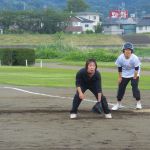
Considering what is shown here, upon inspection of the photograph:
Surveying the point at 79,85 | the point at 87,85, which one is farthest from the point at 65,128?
the point at 87,85

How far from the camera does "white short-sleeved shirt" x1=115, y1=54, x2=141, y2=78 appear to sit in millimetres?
14633

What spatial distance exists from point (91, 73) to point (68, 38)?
9936cm

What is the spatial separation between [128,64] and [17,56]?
42.3 metres

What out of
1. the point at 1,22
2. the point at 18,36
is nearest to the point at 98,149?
the point at 18,36

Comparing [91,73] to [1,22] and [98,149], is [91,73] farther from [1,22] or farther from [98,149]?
[1,22]

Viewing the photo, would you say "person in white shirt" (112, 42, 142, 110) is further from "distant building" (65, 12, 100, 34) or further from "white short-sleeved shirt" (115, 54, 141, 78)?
"distant building" (65, 12, 100, 34)

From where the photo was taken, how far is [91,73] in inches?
516

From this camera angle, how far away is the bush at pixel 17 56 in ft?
182

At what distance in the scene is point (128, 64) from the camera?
14.7 meters

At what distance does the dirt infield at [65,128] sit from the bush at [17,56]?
37.8m

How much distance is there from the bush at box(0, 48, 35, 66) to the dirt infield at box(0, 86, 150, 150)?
3784cm

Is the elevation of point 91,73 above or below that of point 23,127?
above

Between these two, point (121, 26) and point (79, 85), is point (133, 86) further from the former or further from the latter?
point (121, 26)

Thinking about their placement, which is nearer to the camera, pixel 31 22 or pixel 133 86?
pixel 133 86
